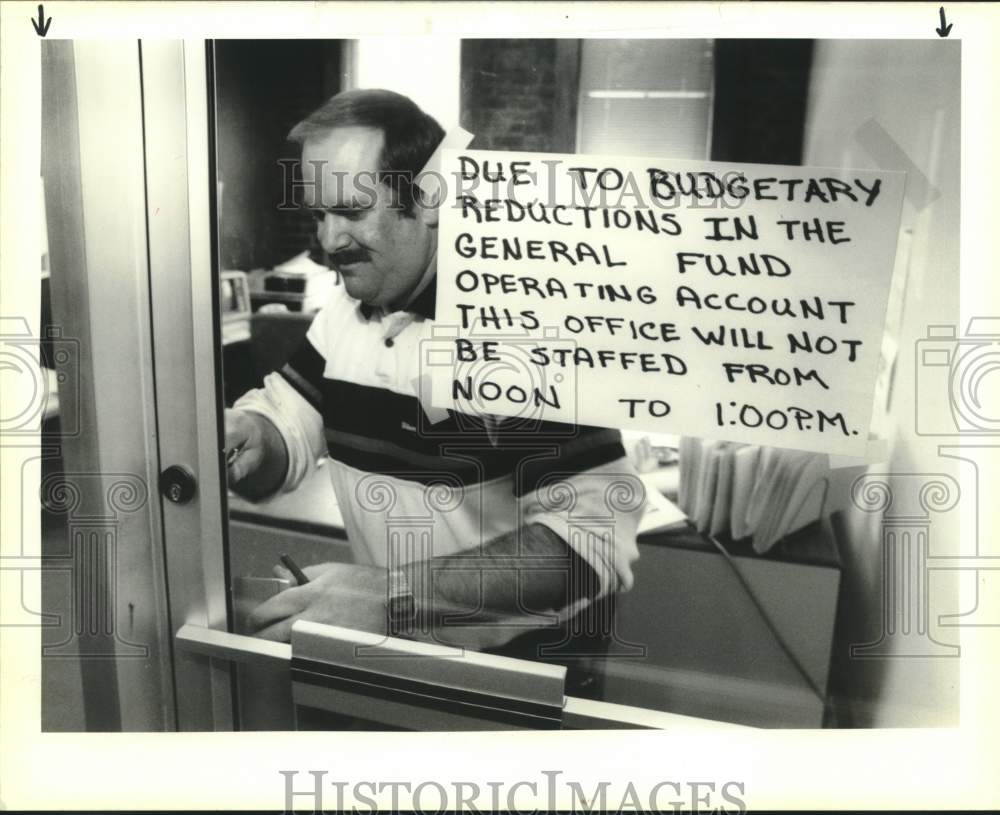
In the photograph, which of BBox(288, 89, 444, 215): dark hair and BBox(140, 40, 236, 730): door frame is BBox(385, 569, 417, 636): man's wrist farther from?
BBox(288, 89, 444, 215): dark hair

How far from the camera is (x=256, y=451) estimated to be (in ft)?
3.50

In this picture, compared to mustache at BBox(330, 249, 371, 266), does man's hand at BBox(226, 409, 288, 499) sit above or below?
below

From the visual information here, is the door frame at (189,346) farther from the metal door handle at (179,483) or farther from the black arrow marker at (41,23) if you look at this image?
the black arrow marker at (41,23)

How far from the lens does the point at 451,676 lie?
1051 mm

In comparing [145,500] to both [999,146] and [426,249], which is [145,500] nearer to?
[426,249]

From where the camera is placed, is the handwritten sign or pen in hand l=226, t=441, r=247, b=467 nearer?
the handwritten sign

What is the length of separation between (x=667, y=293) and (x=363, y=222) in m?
0.37

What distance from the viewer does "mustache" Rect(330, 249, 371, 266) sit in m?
1.00

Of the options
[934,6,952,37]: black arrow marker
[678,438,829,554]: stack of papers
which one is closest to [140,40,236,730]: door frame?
[678,438,829,554]: stack of papers

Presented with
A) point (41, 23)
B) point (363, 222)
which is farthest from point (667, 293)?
point (41, 23)

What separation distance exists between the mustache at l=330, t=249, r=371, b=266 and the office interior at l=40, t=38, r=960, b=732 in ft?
0.07

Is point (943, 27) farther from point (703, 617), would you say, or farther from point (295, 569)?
Result: point (295, 569)

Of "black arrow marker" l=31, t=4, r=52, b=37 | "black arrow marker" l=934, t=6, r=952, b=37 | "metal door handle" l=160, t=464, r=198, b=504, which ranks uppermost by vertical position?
"black arrow marker" l=31, t=4, r=52, b=37

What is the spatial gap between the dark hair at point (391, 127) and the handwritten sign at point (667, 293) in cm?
4
